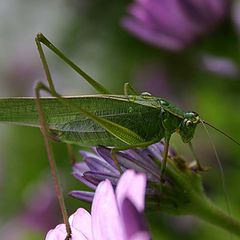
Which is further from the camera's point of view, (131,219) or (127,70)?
(127,70)

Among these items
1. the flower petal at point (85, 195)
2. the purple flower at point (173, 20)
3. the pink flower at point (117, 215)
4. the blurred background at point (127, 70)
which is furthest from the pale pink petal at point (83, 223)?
the purple flower at point (173, 20)

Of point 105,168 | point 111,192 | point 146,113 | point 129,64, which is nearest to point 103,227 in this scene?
point 111,192

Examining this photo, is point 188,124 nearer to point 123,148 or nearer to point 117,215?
point 123,148

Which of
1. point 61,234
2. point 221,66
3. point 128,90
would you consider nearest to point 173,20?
point 221,66

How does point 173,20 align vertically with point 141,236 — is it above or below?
above

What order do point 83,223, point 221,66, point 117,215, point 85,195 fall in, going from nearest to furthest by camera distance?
1. point 117,215
2. point 83,223
3. point 85,195
4. point 221,66

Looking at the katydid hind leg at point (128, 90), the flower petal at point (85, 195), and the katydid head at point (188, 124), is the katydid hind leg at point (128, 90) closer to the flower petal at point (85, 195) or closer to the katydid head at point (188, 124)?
the katydid head at point (188, 124)

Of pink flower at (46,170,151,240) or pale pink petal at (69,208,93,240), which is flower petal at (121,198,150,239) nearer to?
pink flower at (46,170,151,240)
